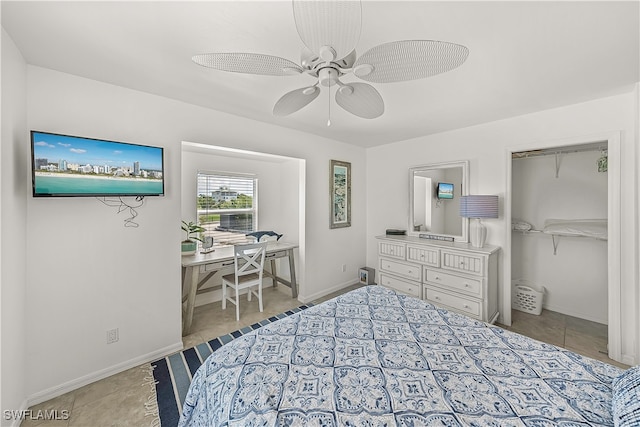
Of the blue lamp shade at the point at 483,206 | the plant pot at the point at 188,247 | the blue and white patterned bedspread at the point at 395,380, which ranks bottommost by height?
the blue and white patterned bedspread at the point at 395,380

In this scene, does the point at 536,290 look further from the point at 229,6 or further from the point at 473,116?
the point at 229,6

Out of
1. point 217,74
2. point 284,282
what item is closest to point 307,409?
point 217,74

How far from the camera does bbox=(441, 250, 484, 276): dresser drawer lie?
2.79 m

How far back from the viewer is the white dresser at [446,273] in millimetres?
2785

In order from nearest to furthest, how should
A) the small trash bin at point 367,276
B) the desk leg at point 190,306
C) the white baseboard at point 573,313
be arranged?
the desk leg at point 190,306, the white baseboard at point 573,313, the small trash bin at point 367,276

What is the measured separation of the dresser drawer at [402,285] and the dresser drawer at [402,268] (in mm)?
85

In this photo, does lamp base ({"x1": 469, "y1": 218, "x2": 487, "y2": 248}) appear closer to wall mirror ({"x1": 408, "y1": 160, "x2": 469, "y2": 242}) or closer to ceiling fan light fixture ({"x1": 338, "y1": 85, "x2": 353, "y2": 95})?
wall mirror ({"x1": 408, "y1": 160, "x2": 469, "y2": 242})

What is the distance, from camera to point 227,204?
3.93 meters

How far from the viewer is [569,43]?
5.16 ft

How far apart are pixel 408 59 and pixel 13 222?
2.57 meters

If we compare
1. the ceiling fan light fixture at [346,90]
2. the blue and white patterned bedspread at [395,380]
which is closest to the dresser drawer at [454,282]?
the blue and white patterned bedspread at [395,380]

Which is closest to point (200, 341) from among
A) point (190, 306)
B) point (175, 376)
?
point (190, 306)

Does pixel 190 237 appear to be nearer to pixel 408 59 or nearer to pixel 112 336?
pixel 112 336

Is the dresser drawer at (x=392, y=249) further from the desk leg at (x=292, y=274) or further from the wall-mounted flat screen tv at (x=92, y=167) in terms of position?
the wall-mounted flat screen tv at (x=92, y=167)
